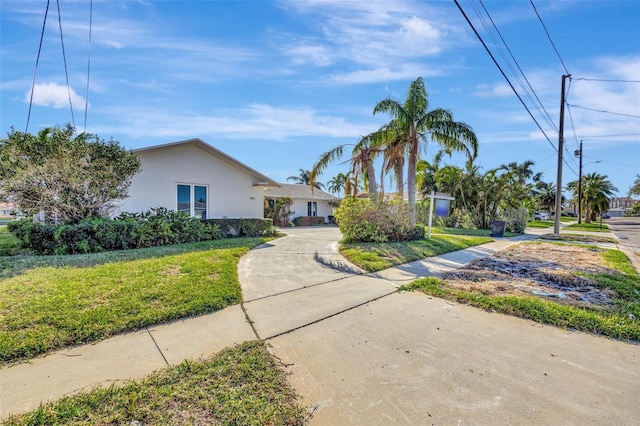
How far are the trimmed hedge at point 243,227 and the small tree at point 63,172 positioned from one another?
404cm

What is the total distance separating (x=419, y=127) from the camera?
12703 millimetres

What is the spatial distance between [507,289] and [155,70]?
1080cm

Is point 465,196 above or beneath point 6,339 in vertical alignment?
above

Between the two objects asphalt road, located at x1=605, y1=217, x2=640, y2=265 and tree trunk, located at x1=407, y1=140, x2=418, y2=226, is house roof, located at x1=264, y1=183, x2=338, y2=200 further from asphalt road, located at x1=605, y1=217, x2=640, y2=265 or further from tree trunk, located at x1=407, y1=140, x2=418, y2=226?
asphalt road, located at x1=605, y1=217, x2=640, y2=265

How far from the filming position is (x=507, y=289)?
5.27 meters

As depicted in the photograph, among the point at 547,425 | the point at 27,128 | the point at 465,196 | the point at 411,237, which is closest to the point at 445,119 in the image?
the point at 411,237

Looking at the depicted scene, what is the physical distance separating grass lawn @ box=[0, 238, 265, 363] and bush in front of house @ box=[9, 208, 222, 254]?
1491mm

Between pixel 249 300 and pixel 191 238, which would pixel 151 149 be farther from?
pixel 249 300

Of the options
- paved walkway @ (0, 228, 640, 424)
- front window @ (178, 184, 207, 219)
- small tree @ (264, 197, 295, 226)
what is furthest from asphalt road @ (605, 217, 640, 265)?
small tree @ (264, 197, 295, 226)

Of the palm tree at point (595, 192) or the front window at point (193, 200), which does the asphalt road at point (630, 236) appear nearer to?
the palm tree at point (595, 192)

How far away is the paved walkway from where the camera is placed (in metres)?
2.21

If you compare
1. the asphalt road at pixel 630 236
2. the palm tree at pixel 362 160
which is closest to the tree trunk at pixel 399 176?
the palm tree at pixel 362 160

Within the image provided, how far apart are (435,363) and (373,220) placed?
8.35m

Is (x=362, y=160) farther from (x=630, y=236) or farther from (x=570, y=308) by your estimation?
(x=630, y=236)
